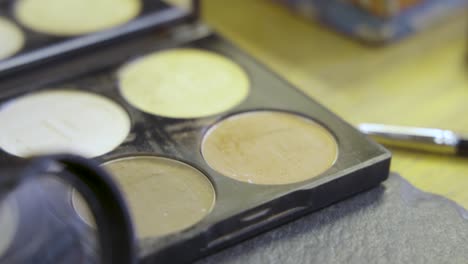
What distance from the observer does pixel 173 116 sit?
700 mm

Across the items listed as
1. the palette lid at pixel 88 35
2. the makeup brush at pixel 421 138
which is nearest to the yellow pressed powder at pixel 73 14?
the palette lid at pixel 88 35

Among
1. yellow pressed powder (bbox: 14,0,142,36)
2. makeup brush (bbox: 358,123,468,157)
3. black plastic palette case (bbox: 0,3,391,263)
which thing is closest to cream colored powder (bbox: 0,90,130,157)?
black plastic palette case (bbox: 0,3,391,263)

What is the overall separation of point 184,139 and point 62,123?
4.8 inches

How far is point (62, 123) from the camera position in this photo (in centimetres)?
70

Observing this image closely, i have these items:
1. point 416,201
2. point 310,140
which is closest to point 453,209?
point 416,201

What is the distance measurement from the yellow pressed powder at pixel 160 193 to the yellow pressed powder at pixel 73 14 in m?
0.23

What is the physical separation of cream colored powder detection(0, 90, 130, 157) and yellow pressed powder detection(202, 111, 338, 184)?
0.28 ft

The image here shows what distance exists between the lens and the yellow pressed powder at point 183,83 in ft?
2.36

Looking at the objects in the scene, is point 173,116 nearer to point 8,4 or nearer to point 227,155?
point 227,155

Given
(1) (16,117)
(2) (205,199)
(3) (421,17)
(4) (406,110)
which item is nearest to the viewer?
(2) (205,199)

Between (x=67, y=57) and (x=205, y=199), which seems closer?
(x=205, y=199)

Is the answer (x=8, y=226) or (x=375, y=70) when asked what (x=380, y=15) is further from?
(x=8, y=226)

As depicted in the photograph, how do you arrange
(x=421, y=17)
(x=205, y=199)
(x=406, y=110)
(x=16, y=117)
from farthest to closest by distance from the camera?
(x=421, y=17) < (x=406, y=110) < (x=16, y=117) < (x=205, y=199)

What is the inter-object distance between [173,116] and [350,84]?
246mm
